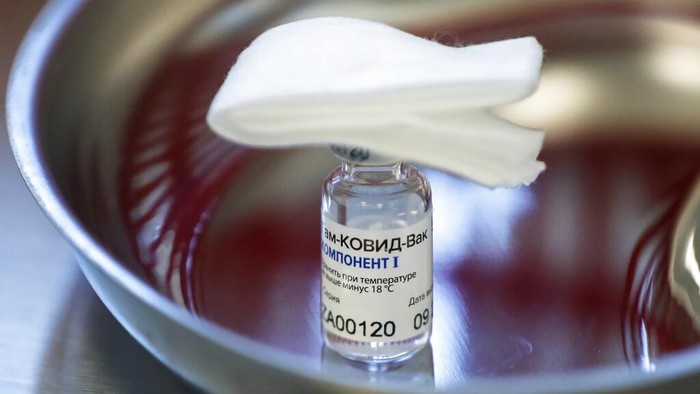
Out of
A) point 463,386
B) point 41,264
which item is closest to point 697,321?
point 463,386

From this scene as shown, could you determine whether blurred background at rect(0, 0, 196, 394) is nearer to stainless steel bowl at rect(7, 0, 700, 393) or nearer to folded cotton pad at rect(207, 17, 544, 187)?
stainless steel bowl at rect(7, 0, 700, 393)

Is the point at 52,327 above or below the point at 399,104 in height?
below

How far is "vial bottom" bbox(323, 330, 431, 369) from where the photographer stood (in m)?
0.47

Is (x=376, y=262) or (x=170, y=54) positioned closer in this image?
(x=376, y=262)

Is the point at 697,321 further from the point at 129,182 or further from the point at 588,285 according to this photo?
the point at 129,182

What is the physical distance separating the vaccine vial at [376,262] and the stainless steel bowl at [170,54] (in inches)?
0.6

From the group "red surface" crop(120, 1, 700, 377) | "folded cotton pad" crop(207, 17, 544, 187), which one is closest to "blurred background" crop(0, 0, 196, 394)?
"red surface" crop(120, 1, 700, 377)

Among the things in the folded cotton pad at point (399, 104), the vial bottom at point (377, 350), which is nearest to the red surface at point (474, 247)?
the vial bottom at point (377, 350)

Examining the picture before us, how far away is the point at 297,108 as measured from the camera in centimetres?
39

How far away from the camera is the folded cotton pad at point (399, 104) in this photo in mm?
386

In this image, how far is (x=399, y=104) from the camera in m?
0.39

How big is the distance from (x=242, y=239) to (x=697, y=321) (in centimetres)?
22

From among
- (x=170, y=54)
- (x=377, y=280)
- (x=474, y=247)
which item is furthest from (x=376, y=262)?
(x=170, y=54)

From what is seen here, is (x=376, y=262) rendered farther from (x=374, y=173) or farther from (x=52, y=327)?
(x=52, y=327)
